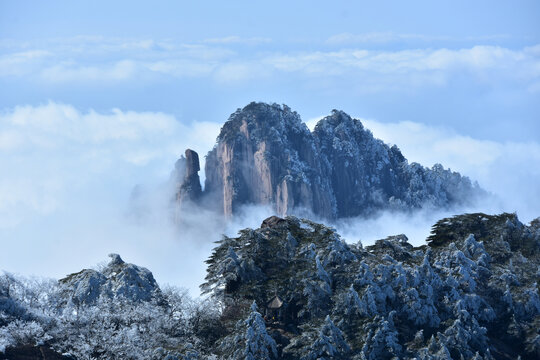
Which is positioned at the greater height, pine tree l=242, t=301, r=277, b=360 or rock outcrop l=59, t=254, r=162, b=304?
rock outcrop l=59, t=254, r=162, b=304

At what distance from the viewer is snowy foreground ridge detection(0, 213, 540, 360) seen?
84.6m

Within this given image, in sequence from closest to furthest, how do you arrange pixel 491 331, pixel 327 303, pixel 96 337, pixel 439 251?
pixel 96 337 < pixel 327 303 < pixel 491 331 < pixel 439 251

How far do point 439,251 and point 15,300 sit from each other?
5931 cm

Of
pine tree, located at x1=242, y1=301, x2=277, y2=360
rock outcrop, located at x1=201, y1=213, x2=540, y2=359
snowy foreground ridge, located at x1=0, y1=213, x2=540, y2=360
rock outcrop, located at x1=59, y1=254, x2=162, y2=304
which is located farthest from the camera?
rock outcrop, located at x1=59, y1=254, x2=162, y2=304

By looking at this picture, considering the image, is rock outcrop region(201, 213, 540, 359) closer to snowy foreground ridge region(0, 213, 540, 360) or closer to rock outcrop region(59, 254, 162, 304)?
snowy foreground ridge region(0, 213, 540, 360)

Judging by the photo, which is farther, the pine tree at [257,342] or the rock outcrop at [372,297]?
the rock outcrop at [372,297]

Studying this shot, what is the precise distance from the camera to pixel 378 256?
10825 cm

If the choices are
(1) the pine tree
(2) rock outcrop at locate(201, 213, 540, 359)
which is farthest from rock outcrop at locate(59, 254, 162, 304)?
(1) the pine tree

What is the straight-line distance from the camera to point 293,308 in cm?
9762

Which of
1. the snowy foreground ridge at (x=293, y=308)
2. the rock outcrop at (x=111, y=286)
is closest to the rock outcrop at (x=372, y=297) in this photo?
the snowy foreground ridge at (x=293, y=308)

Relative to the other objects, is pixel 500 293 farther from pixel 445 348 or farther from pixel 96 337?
pixel 96 337

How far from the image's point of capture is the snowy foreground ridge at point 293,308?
8462 centimetres

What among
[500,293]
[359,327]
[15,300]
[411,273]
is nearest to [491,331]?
[500,293]

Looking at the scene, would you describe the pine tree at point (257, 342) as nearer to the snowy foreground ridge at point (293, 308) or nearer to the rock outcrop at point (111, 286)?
the snowy foreground ridge at point (293, 308)
